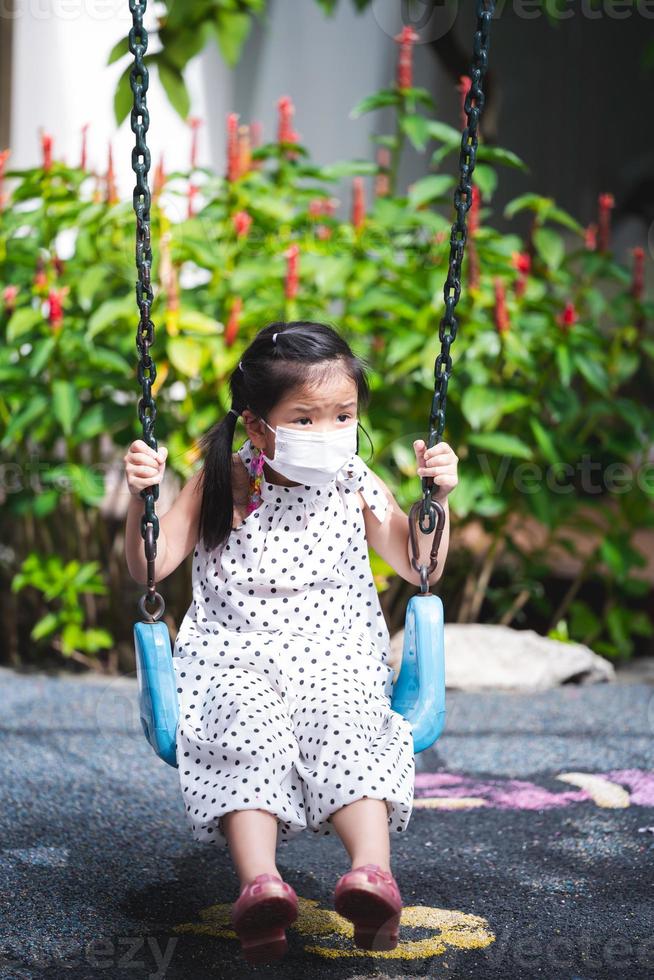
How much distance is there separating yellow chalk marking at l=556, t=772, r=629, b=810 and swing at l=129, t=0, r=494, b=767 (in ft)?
2.36

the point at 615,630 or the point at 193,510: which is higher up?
the point at 193,510

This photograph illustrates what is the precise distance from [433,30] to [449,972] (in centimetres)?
484

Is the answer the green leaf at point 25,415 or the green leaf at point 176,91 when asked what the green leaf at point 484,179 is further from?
the green leaf at point 25,415

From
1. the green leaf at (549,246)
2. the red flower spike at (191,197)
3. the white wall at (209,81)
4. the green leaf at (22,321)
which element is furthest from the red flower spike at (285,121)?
the white wall at (209,81)

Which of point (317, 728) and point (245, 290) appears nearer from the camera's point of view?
point (317, 728)

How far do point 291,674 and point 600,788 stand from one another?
38.5 inches

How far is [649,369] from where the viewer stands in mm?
3998

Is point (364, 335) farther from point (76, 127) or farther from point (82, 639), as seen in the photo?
point (76, 127)

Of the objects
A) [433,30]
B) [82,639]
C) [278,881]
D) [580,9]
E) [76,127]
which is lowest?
[82,639]

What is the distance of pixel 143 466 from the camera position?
182cm

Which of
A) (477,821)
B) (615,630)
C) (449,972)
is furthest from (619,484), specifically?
(449,972)

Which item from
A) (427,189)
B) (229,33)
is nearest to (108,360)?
(229,33)

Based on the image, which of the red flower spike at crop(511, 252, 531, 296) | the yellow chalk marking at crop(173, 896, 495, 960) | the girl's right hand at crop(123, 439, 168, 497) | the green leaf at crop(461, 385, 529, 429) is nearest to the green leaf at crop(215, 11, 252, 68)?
the red flower spike at crop(511, 252, 531, 296)

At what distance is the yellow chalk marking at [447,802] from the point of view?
239 centimetres
